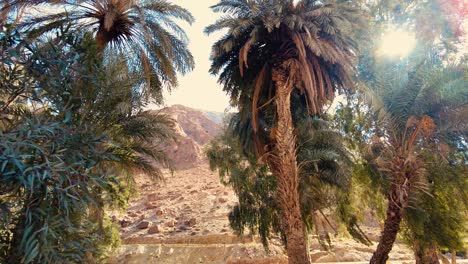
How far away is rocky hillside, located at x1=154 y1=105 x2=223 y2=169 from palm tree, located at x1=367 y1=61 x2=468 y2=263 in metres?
34.0

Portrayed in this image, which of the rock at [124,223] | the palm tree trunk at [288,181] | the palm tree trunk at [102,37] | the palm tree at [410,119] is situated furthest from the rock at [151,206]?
the palm tree at [410,119]

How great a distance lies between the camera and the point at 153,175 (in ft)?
30.9

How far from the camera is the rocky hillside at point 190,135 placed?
53.5m

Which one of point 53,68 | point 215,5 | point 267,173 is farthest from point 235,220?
point 53,68

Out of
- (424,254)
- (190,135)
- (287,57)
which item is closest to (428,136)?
(287,57)

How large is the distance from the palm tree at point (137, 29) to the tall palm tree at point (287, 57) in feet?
3.99

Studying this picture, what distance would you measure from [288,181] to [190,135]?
57.6 metres

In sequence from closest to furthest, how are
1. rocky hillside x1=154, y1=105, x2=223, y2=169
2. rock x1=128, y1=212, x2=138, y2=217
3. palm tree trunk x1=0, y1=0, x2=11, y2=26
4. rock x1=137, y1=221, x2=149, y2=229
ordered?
palm tree trunk x1=0, y1=0, x2=11, y2=26
rock x1=137, y1=221, x2=149, y2=229
rock x1=128, y1=212, x2=138, y2=217
rocky hillside x1=154, y1=105, x2=223, y2=169

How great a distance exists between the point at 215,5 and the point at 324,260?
55.5 ft

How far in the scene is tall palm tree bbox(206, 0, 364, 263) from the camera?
30.2 feet

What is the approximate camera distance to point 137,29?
9.27 m

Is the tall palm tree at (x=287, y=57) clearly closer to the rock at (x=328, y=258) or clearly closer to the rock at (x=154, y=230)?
the rock at (x=328, y=258)

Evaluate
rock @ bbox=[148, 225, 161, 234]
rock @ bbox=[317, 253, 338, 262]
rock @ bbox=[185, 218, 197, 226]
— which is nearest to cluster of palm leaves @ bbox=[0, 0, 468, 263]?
rock @ bbox=[317, 253, 338, 262]

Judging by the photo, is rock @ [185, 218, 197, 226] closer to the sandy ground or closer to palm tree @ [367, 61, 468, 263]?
the sandy ground
